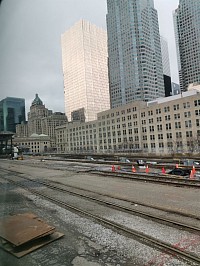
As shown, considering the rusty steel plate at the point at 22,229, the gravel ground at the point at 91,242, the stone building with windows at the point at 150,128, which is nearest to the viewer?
the gravel ground at the point at 91,242

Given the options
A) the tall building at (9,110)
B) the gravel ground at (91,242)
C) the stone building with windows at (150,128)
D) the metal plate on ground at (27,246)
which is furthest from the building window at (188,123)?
the metal plate on ground at (27,246)

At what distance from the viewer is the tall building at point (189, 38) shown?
6998 inches

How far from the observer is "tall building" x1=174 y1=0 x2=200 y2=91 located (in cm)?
17775

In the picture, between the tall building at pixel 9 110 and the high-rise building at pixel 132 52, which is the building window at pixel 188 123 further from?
the high-rise building at pixel 132 52

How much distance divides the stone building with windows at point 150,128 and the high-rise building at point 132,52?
7116 centimetres

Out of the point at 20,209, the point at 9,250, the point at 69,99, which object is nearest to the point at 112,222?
the point at 9,250

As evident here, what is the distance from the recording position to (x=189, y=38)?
185 meters

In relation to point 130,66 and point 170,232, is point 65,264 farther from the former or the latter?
point 130,66

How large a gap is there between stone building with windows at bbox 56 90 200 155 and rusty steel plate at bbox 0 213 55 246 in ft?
177

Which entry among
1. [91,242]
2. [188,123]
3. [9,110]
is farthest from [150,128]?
[91,242]

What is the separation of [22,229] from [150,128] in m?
77.2

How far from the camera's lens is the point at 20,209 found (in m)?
11.7

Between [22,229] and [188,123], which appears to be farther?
[188,123]

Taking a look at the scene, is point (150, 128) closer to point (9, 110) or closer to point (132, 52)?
point (9, 110)
